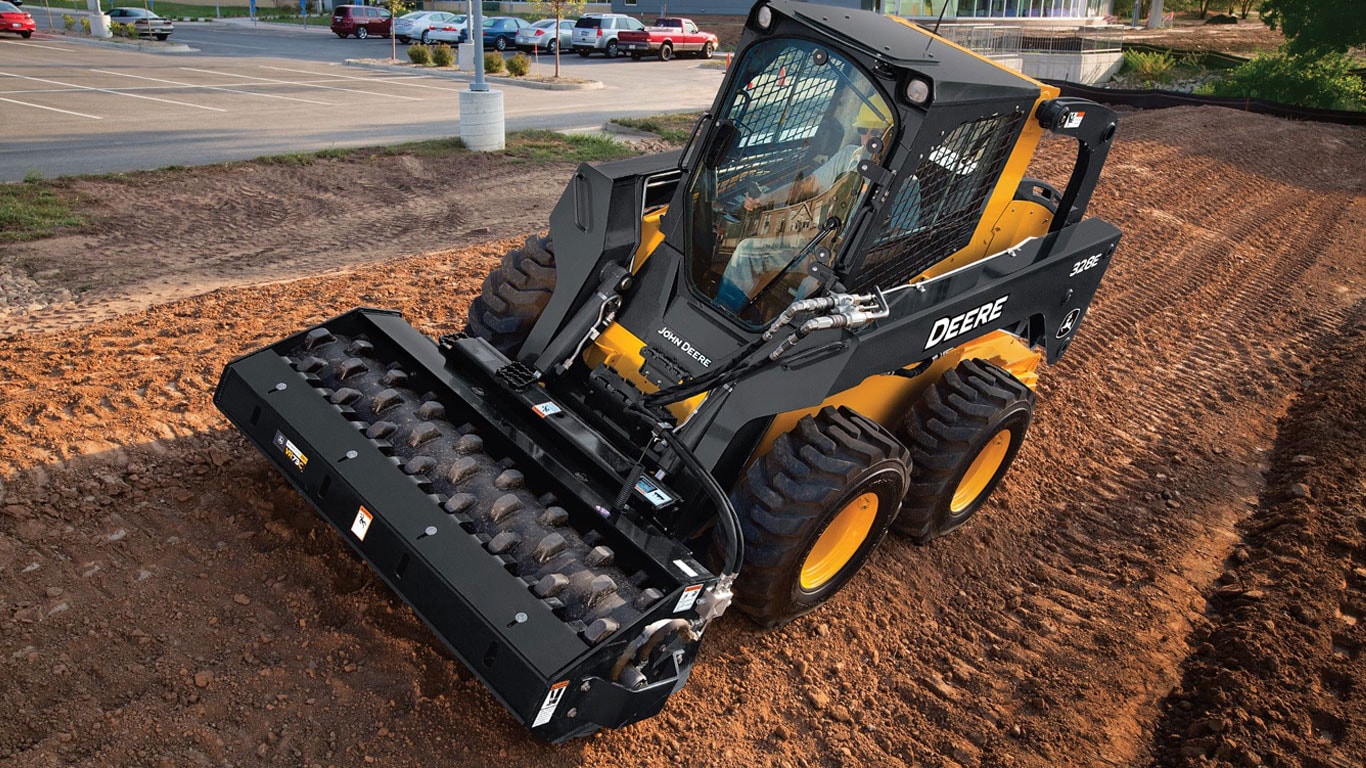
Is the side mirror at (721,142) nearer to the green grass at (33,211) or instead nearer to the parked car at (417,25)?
the green grass at (33,211)

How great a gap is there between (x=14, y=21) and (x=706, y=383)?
102 feet

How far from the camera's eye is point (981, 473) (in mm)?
5215

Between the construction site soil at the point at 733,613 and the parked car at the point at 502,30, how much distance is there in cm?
2545

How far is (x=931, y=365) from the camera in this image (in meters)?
5.04

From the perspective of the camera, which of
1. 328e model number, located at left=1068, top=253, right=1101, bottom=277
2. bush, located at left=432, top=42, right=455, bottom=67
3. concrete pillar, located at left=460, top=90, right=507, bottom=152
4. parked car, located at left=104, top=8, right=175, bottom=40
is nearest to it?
328e model number, located at left=1068, top=253, right=1101, bottom=277

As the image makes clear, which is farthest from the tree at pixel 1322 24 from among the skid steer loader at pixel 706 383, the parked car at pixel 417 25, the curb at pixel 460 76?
the skid steer loader at pixel 706 383

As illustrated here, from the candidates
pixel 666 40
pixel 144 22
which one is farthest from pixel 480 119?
pixel 144 22

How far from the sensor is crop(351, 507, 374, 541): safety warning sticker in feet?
12.1

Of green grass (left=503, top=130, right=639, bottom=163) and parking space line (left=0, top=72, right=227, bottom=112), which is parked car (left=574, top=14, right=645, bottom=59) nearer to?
parking space line (left=0, top=72, right=227, bottom=112)

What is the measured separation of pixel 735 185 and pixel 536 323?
1.15m

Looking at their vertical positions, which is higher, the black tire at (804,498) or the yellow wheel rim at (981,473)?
the black tire at (804,498)

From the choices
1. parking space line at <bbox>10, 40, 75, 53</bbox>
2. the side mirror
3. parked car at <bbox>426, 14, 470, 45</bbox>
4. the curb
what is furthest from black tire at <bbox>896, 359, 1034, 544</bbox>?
parked car at <bbox>426, 14, 470, 45</bbox>

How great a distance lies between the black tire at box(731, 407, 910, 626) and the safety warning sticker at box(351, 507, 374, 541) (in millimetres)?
1398

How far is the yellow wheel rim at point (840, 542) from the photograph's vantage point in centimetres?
418
